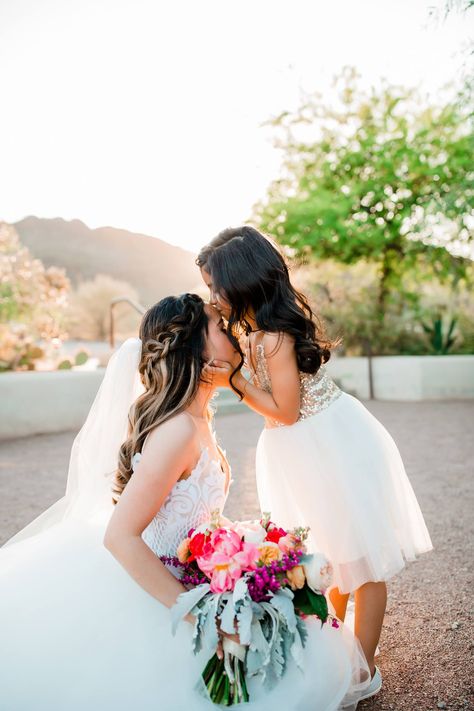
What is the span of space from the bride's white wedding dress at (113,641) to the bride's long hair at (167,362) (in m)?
0.25

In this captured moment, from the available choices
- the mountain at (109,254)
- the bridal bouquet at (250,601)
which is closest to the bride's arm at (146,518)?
the bridal bouquet at (250,601)

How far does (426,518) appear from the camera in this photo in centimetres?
562

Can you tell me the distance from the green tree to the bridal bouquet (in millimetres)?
15404

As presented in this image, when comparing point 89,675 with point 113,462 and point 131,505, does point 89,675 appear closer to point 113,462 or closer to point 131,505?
point 131,505

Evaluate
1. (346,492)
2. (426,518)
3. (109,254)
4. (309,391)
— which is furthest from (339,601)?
(109,254)

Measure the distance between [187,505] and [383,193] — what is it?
55.9ft

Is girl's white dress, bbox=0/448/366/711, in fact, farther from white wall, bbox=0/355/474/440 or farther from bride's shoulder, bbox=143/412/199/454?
white wall, bbox=0/355/474/440

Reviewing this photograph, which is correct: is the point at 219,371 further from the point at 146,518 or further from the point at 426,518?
the point at 426,518

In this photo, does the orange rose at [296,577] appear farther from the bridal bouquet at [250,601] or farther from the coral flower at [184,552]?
the coral flower at [184,552]

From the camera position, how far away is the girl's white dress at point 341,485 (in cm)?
278

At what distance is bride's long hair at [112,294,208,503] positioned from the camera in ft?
8.22

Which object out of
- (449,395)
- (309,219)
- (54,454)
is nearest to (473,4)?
(54,454)

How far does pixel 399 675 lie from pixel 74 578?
1.58 meters

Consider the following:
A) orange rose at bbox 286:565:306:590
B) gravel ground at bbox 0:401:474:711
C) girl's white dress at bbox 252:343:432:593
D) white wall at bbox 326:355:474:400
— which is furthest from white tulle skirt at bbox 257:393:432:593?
white wall at bbox 326:355:474:400
